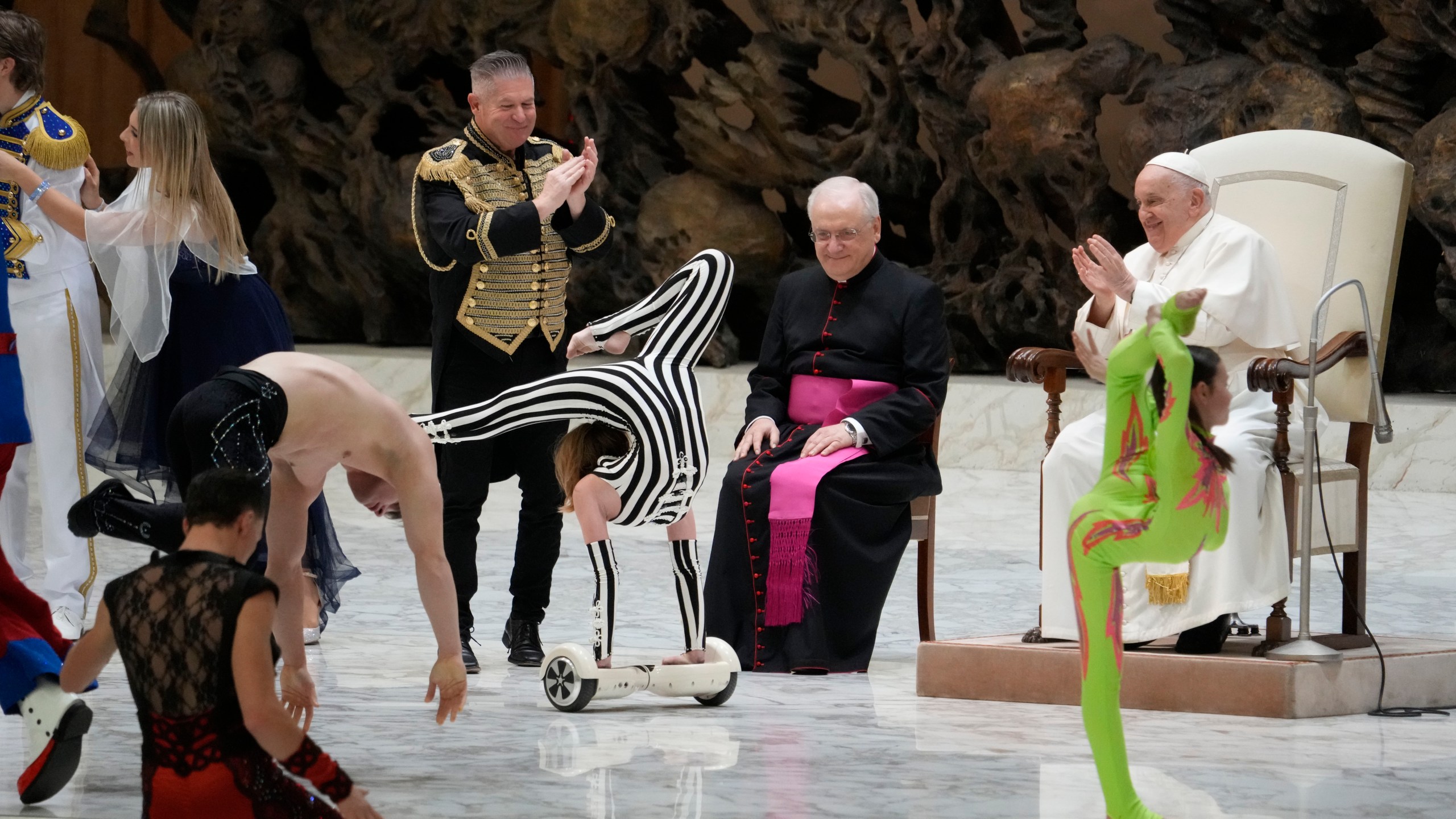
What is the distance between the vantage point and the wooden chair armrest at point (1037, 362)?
498cm

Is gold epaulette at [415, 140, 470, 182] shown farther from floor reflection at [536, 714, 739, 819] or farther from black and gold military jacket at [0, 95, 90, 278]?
floor reflection at [536, 714, 739, 819]

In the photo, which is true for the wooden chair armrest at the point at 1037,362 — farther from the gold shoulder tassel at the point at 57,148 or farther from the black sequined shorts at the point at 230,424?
the gold shoulder tassel at the point at 57,148

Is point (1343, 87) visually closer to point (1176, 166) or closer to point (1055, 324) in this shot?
point (1055, 324)

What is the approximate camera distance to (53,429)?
531 cm

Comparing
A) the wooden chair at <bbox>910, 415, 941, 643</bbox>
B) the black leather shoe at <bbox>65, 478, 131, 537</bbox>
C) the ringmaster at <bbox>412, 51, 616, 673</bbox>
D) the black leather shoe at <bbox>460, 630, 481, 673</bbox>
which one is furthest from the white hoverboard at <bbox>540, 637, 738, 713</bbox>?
the black leather shoe at <bbox>65, 478, 131, 537</bbox>

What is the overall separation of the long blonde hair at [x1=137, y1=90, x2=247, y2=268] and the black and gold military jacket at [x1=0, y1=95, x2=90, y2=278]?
40cm

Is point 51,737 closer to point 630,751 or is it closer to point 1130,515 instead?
point 630,751

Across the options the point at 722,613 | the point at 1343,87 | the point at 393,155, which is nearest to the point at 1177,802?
the point at 722,613

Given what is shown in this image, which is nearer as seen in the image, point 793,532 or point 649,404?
point 649,404

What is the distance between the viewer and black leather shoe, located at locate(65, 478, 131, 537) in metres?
3.30

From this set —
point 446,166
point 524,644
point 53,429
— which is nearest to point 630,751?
point 524,644

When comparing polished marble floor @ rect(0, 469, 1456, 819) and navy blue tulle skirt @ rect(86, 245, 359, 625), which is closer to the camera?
polished marble floor @ rect(0, 469, 1456, 819)

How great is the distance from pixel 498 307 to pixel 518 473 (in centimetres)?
49

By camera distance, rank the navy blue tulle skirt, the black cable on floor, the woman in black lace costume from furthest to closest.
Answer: the navy blue tulle skirt
the black cable on floor
the woman in black lace costume
